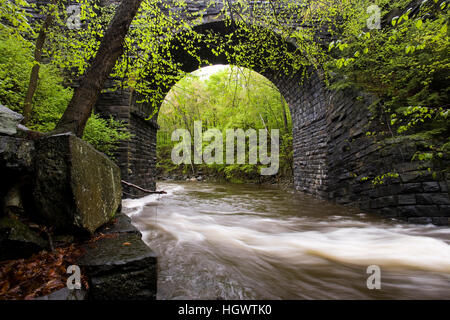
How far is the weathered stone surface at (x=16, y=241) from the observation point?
49.3 inches

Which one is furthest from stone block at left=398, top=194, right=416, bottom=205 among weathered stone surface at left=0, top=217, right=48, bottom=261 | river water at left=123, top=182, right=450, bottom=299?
weathered stone surface at left=0, top=217, right=48, bottom=261

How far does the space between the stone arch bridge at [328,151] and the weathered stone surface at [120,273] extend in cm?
398

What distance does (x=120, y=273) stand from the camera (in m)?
1.25

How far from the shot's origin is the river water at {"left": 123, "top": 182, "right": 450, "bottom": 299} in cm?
162

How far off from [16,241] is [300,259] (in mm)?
2480

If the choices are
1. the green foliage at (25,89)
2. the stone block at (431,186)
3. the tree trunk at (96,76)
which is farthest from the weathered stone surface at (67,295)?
the stone block at (431,186)

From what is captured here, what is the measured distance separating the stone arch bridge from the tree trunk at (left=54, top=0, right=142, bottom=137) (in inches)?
77.8

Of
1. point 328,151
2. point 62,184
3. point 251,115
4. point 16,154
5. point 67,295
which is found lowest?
point 67,295

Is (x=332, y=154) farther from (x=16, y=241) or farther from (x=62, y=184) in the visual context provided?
(x=16, y=241)

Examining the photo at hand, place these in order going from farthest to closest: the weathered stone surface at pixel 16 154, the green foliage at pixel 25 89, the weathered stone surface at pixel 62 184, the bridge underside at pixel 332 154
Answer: the green foliage at pixel 25 89, the bridge underside at pixel 332 154, the weathered stone surface at pixel 62 184, the weathered stone surface at pixel 16 154

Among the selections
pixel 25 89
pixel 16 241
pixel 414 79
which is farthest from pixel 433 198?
pixel 25 89

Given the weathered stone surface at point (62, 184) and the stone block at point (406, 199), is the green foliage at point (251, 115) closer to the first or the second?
the stone block at point (406, 199)

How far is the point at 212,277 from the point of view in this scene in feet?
5.69

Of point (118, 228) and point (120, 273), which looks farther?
point (118, 228)
